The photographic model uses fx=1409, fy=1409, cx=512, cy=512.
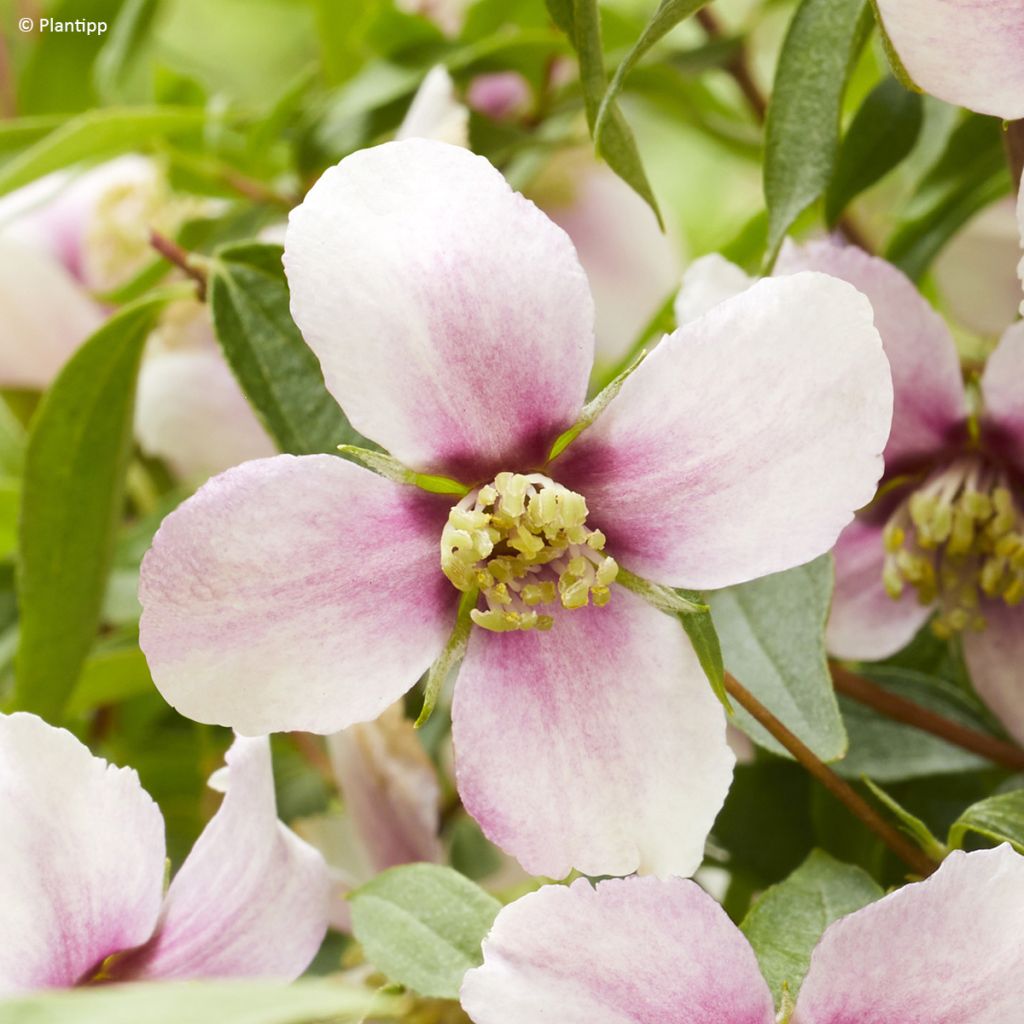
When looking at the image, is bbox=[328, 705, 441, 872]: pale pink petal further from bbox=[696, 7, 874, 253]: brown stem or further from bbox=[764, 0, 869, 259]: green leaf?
bbox=[696, 7, 874, 253]: brown stem

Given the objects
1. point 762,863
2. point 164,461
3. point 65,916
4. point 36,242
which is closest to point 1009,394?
point 762,863

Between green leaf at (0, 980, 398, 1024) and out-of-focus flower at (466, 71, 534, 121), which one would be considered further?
out-of-focus flower at (466, 71, 534, 121)

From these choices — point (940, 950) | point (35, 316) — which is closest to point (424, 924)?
point (940, 950)

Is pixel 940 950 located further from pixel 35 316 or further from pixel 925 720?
pixel 35 316

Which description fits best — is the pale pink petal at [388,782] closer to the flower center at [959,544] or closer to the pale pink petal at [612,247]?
the flower center at [959,544]

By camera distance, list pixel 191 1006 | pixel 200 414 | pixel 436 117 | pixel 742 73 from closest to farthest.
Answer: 1. pixel 191 1006
2. pixel 436 117
3. pixel 200 414
4. pixel 742 73

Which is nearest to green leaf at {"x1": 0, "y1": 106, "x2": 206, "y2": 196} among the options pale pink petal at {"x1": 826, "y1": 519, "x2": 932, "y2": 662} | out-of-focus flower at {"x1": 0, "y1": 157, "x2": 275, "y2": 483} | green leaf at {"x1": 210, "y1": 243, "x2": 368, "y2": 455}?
out-of-focus flower at {"x1": 0, "y1": 157, "x2": 275, "y2": 483}

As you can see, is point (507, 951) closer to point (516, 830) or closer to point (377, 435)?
point (516, 830)
